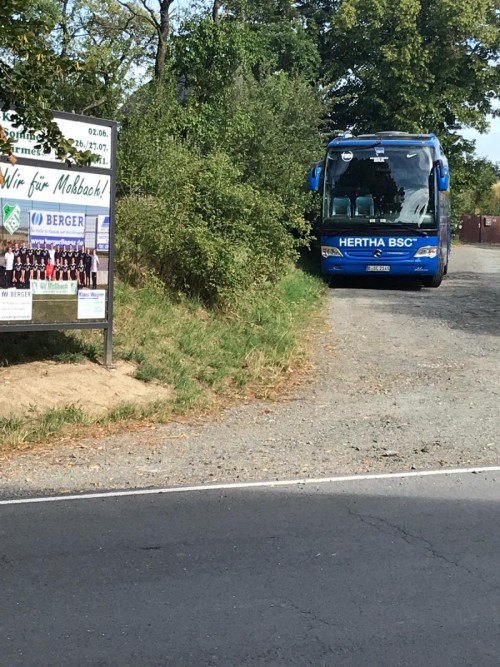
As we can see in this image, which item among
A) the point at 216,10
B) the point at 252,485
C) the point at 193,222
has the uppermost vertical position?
the point at 216,10

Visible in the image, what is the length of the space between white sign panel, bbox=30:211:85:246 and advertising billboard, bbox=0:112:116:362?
1 cm

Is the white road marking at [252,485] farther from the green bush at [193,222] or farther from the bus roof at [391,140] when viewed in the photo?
the bus roof at [391,140]

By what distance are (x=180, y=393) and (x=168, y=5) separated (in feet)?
56.3

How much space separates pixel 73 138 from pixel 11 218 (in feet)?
3.86

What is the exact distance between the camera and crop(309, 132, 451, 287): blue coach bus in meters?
20.0

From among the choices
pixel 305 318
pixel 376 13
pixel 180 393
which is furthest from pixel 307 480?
pixel 376 13

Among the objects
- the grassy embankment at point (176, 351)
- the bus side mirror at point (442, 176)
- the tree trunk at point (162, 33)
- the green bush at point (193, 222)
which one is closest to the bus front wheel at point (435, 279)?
the bus side mirror at point (442, 176)

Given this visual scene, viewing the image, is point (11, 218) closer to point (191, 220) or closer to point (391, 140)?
point (191, 220)

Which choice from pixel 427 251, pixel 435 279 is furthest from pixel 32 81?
pixel 435 279

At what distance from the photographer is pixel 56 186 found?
31.2 feet

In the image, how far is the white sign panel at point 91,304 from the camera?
991 cm

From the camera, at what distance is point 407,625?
4.10 meters

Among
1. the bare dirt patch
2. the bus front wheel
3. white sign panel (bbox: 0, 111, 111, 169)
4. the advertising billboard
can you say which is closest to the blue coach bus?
the bus front wheel

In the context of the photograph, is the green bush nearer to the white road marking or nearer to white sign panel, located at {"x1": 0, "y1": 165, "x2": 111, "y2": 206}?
white sign panel, located at {"x1": 0, "y1": 165, "x2": 111, "y2": 206}
